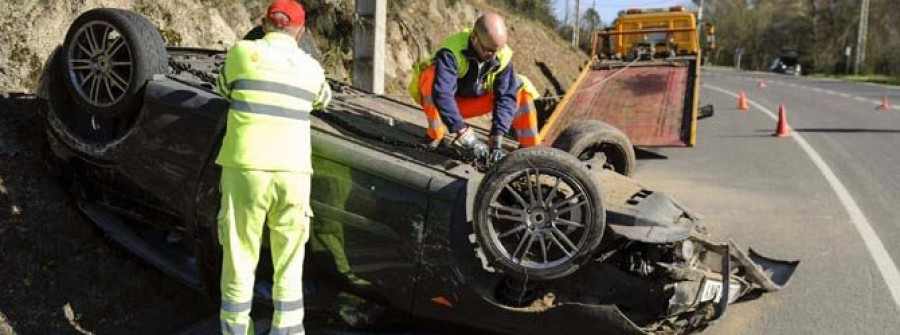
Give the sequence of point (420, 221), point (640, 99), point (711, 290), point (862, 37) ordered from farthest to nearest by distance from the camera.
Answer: point (862, 37) < point (640, 99) < point (711, 290) < point (420, 221)

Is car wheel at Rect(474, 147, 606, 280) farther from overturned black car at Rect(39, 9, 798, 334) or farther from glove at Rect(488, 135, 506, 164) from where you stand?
glove at Rect(488, 135, 506, 164)

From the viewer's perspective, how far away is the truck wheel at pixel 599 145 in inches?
225

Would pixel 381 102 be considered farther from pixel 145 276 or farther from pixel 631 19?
pixel 631 19

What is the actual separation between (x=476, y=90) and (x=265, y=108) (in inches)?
64.5

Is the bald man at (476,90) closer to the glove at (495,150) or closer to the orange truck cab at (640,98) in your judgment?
the glove at (495,150)

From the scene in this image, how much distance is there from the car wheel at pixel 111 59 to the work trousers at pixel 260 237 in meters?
1.17

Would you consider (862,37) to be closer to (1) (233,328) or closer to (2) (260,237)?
(2) (260,237)

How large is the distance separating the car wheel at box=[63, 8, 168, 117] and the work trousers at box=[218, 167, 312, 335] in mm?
1169

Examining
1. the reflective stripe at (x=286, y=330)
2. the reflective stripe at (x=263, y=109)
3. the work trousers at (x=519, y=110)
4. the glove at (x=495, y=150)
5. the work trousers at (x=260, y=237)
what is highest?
the reflective stripe at (x=263, y=109)

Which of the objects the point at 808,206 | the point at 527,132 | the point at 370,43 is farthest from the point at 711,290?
the point at 370,43

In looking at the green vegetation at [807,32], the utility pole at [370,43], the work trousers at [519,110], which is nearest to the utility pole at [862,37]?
the green vegetation at [807,32]

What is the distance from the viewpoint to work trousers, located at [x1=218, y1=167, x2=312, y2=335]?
11.9 feet

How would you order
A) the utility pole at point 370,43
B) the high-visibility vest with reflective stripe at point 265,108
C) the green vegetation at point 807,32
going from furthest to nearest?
the green vegetation at point 807,32 < the utility pole at point 370,43 < the high-visibility vest with reflective stripe at point 265,108

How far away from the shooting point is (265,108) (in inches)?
144
